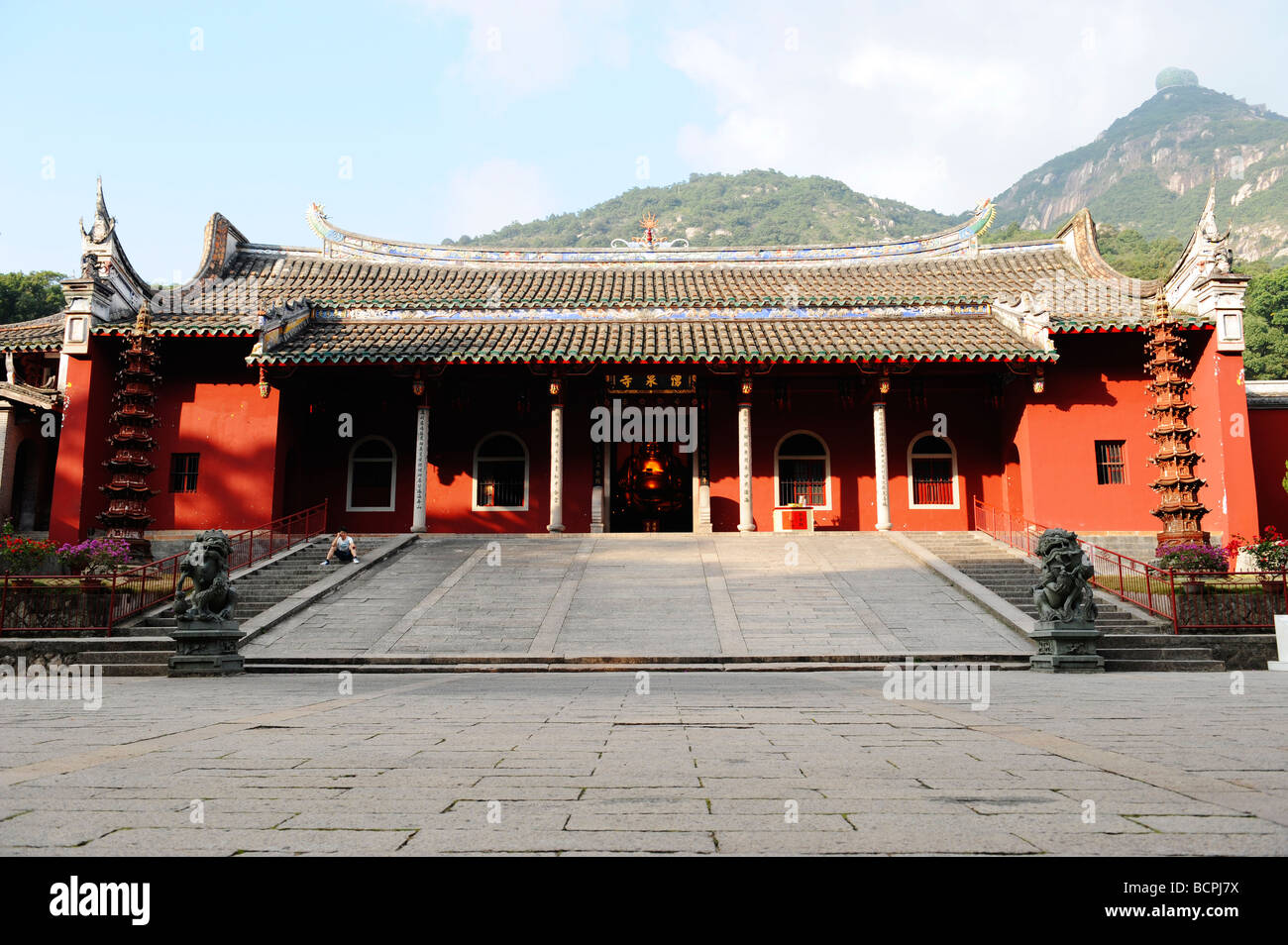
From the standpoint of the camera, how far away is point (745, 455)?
18172 millimetres

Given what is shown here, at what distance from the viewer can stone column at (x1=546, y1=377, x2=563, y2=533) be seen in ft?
58.3

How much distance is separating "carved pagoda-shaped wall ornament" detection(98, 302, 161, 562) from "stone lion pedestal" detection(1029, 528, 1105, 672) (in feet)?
47.6

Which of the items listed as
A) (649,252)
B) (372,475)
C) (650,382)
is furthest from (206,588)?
(649,252)

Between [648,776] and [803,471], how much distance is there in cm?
1675

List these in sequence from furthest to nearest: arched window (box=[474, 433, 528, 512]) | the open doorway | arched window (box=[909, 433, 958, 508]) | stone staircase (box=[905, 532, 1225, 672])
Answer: the open doorway, arched window (box=[474, 433, 528, 512]), arched window (box=[909, 433, 958, 508]), stone staircase (box=[905, 532, 1225, 672])

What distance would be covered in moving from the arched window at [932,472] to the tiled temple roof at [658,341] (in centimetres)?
293

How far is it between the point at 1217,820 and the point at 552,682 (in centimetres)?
675

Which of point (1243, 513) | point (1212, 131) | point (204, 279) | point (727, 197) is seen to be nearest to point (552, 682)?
point (1243, 513)

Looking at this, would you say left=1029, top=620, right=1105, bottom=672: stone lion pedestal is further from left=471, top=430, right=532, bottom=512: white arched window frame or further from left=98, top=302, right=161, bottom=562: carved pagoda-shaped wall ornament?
left=98, top=302, right=161, bottom=562: carved pagoda-shaped wall ornament

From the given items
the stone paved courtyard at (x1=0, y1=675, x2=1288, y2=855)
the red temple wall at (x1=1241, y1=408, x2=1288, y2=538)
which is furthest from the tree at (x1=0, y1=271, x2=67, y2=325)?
the red temple wall at (x1=1241, y1=408, x2=1288, y2=538)

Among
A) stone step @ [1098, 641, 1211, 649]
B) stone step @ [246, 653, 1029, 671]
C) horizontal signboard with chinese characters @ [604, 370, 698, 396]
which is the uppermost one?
horizontal signboard with chinese characters @ [604, 370, 698, 396]

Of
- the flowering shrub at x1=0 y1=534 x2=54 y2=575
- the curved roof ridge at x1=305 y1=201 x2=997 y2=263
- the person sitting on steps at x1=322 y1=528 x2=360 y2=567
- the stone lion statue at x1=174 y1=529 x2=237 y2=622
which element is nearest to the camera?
the stone lion statue at x1=174 y1=529 x2=237 y2=622

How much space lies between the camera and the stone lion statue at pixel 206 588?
9664 mm
